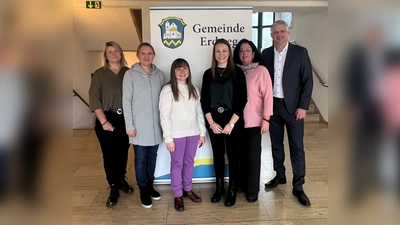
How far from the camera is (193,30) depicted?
2.90m

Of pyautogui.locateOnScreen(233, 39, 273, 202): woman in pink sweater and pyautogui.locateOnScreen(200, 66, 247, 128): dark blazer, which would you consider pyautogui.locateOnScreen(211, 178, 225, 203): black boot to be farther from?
pyautogui.locateOnScreen(200, 66, 247, 128): dark blazer

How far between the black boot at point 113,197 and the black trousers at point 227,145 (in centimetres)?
99

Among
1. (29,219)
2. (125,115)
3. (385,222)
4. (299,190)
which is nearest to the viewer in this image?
(29,219)

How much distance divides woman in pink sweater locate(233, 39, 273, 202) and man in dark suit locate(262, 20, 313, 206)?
0.58ft

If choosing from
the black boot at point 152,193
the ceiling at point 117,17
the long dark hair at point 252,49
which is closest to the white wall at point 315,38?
the ceiling at point 117,17

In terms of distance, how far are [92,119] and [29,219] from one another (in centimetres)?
642

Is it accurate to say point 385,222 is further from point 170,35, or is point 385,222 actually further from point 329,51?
point 170,35

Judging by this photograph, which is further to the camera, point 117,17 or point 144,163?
point 117,17

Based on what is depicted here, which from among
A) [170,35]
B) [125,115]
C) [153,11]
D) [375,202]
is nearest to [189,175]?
[125,115]

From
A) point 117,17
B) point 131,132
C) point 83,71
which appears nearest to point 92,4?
point 117,17

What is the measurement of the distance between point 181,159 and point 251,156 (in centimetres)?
64

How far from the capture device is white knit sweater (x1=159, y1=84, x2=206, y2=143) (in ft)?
8.05

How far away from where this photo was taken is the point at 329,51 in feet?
2.19

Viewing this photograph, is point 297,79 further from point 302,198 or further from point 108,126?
point 108,126
